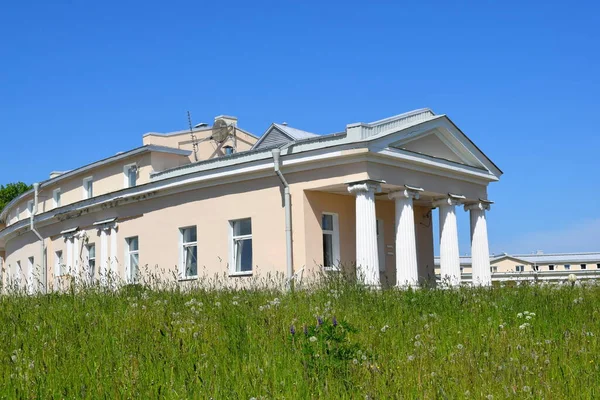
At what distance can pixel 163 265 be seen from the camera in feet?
76.8

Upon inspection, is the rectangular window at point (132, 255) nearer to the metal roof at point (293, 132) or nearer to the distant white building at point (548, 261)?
the metal roof at point (293, 132)

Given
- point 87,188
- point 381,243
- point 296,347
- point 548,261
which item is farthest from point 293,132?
point 548,261

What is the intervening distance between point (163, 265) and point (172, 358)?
17010 millimetres

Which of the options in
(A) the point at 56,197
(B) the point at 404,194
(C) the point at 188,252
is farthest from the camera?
(A) the point at 56,197

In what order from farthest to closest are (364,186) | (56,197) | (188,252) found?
(56,197)
(188,252)
(364,186)

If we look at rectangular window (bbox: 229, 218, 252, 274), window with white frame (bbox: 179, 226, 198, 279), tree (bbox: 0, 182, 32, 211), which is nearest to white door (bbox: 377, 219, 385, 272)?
rectangular window (bbox: 229, 218, 252, 274)

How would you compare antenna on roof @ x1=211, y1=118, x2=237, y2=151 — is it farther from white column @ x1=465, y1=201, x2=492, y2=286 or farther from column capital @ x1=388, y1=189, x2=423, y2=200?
column capital @ x1=388, y1=189, x2=423, y2=200

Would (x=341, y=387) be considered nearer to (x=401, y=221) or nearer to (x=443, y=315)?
(x=443, y=315)

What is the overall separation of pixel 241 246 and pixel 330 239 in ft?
8.84

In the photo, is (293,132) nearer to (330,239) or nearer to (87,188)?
(330,239)

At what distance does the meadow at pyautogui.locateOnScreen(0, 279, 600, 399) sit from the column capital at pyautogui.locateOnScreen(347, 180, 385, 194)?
23.6ft

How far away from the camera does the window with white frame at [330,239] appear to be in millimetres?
20328

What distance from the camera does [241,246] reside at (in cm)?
2122

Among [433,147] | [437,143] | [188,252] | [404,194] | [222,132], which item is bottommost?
[188,252]
